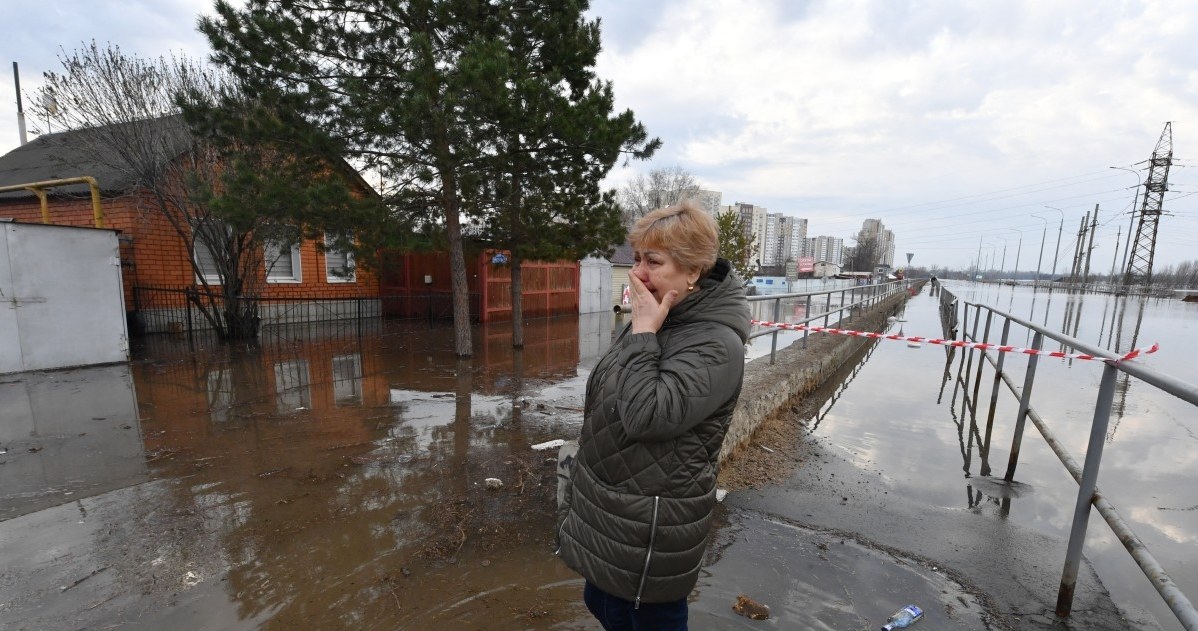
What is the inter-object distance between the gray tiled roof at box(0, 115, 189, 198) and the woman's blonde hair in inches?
412

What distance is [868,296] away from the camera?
16.3 meters

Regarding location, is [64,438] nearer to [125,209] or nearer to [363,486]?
[363,486]

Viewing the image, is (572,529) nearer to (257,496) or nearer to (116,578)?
(116,578)

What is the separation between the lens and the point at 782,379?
5668mm

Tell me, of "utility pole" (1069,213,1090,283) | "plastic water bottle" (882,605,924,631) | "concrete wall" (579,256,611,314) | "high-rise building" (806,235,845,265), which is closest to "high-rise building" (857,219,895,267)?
"high-rise building" (806,235,845,265)

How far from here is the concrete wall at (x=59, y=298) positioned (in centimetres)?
647

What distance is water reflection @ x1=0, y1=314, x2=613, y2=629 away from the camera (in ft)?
8.00

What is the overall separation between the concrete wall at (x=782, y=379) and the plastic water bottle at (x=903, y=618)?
1071mm

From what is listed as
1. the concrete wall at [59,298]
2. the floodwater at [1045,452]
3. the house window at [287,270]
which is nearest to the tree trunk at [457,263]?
the concrete wall at [59,298]

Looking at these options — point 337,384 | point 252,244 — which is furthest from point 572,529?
point 252,244

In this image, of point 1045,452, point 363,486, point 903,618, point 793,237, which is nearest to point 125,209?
point 363,486

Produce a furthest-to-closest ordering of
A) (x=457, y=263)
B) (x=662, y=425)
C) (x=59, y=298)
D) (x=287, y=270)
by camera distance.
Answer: (x=287, y=270)
(x=457, y=263)
(x=59, y=298)
(x=662, y=425)

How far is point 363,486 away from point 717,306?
3248mm

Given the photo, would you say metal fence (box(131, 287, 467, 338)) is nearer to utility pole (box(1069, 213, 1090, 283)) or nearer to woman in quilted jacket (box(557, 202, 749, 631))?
woman in quilted jacket (box(557, 202, 749, 631))
